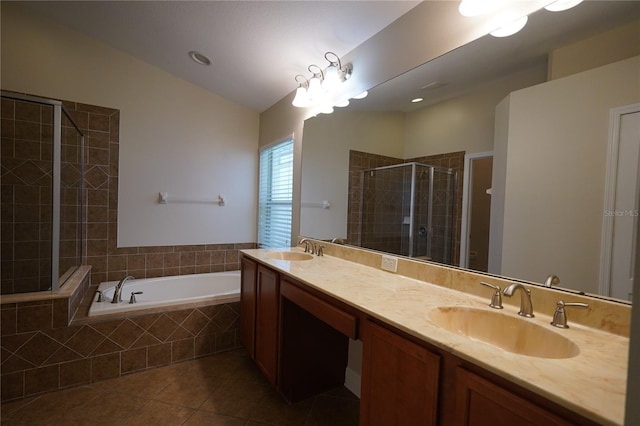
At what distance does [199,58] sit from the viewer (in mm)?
2666

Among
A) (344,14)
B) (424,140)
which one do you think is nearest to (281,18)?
(344,14)

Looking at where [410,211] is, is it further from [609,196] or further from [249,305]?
[249,305]

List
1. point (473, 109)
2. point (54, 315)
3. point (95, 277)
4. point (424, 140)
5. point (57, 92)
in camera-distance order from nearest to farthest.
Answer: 1. point (473, 109)
2. point (424, 140)
3. point (54, 315)
4. point (57, 92)
5. point (95, 277)

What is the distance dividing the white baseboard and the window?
1.30 meters

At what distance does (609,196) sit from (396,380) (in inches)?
36.0

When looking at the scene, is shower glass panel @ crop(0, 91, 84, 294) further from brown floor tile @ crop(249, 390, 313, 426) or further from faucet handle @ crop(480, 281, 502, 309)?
faucet handle @ crop(480, 281, 502, 309)

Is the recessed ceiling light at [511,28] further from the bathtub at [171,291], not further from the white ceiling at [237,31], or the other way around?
the bathtub at [171,291]

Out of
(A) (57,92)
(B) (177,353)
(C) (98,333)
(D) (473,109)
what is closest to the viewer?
(D) (473,109)

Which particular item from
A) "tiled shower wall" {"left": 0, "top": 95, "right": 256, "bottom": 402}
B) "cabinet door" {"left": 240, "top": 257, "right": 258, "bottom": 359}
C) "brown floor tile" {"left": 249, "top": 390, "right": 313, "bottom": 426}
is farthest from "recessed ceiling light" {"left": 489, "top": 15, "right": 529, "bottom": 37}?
"tiled shower wall" {"left": 0, "top": 95, "right": 256, "bottom": 402}

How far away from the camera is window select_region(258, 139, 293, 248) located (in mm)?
2926

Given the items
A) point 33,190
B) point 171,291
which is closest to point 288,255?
point 171,291

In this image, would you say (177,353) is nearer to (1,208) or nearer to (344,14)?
(1,208)

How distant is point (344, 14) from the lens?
177cm

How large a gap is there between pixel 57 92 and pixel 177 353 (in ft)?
8.38
